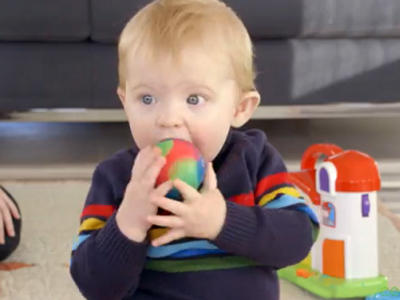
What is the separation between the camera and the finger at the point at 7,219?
1.52m

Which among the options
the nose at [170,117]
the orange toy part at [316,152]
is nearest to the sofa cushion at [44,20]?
the orange toy part at [316,152]

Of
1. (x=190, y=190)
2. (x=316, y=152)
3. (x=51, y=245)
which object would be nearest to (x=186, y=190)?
(x=190, y=190)

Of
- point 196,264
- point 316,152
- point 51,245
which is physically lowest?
point 51,245

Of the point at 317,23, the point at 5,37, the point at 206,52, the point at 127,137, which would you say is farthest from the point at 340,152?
the point at 127,137

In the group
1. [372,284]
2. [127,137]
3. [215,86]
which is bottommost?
[127,137]

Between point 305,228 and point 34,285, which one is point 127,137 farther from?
point 305,228

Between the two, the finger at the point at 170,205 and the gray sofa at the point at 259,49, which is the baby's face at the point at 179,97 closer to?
the finger at the point at 170,205

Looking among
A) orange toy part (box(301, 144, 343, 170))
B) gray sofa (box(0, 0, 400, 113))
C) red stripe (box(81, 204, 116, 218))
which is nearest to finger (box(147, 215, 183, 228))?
red stripe (box(81, 204, 116, 218))

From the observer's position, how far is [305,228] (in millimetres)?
925

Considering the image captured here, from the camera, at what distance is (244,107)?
3.10ft

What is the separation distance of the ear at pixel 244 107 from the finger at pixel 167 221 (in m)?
0.16

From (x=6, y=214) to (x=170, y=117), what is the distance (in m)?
0.75

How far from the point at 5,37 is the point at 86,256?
60.3 inches

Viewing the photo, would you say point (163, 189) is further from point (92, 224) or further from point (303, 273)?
point (303, 273)
